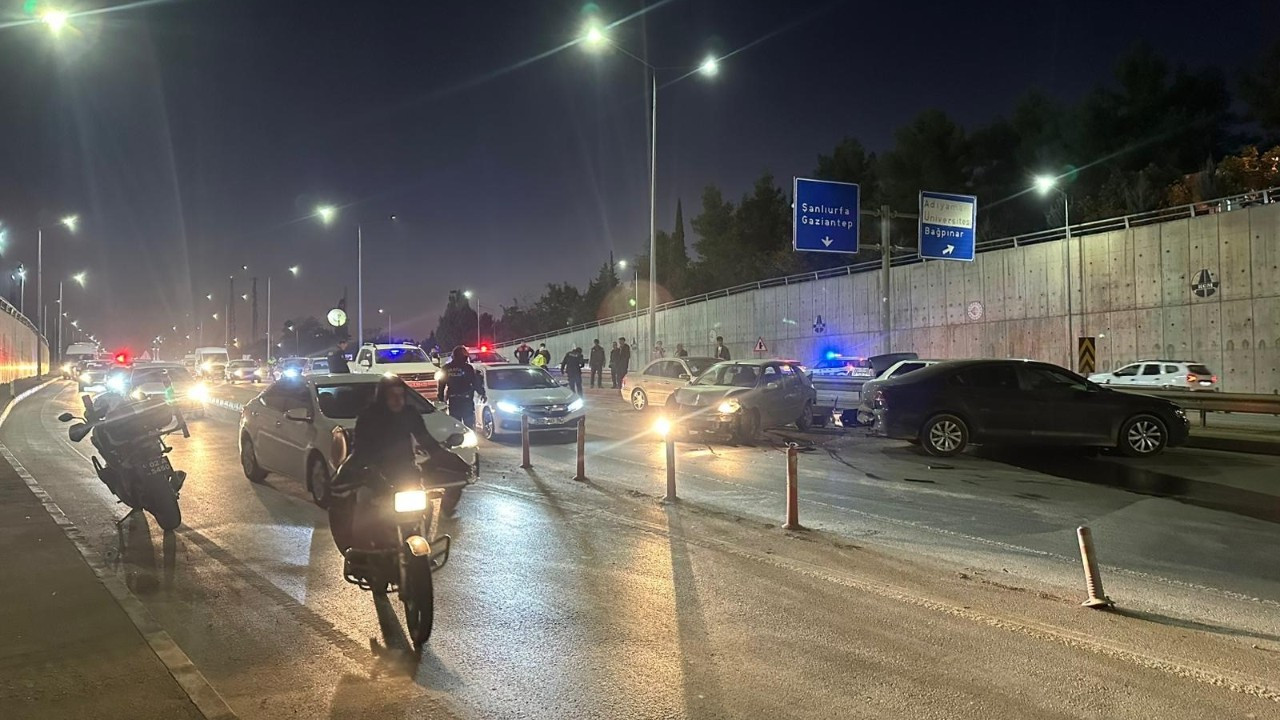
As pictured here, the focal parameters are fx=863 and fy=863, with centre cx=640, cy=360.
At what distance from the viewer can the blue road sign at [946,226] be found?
25.3 metres

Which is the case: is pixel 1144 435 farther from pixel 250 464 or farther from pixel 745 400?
pixel 250 464

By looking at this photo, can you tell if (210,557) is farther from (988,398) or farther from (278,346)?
(278,346)

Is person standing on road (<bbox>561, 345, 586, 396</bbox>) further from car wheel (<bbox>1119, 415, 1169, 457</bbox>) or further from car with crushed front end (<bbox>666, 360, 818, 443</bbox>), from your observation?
car wheel (<bbox>1119, 415, 1169, 457</bbox>)

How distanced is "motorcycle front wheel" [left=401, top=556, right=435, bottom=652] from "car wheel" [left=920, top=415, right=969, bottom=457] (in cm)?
1081

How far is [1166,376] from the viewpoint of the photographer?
2778cm

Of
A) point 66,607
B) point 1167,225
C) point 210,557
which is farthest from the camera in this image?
point 1167,225

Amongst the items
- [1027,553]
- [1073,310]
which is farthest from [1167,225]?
[1027,553]

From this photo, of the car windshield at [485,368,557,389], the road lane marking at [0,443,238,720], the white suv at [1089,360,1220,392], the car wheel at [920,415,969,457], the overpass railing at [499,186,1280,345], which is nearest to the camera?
the road lane marking at [0,443,238,720]

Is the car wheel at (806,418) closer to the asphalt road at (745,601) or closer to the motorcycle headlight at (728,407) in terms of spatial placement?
the motorcycle headlight at (728,407)

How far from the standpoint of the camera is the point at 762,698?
438 cm

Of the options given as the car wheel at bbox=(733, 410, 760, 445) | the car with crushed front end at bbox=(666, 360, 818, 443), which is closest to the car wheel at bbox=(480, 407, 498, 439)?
the car with crushed front end at bbox=(666, 360, 818, 443)

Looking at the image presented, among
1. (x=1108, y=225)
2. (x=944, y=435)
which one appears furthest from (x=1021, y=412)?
(x=1108, y=225)

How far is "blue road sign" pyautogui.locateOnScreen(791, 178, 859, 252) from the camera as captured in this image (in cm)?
2433

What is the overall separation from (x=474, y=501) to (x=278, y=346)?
87.6 meters
